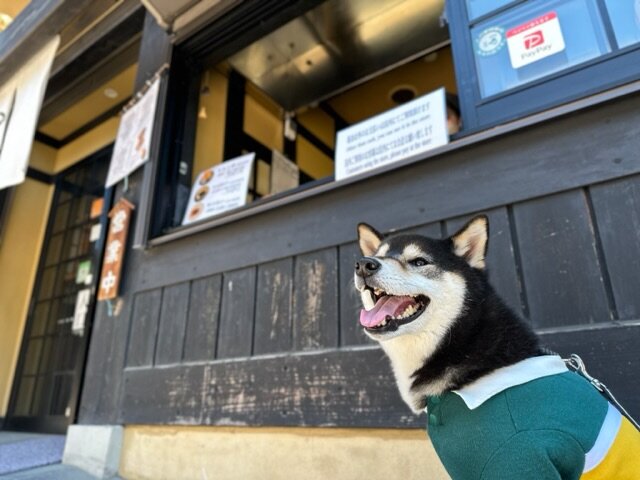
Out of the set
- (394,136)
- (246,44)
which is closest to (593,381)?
(394,136)

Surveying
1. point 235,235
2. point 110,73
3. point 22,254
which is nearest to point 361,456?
point 235,235

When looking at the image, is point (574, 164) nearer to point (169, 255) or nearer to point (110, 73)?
point (169, 255)

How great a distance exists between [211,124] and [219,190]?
3.65ft

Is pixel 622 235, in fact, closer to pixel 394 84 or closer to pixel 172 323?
pixel 172 323

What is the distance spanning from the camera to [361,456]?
1.79 meters

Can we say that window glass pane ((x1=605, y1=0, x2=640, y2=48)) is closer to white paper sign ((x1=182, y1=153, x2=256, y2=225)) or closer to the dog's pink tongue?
the dog's pink tongue

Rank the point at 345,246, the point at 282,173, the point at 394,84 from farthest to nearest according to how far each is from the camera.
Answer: the point at 394,84 < the point at 282,173 < the point at 345,246

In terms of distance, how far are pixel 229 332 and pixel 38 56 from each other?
2.85 m

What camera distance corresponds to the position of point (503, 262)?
1676mm

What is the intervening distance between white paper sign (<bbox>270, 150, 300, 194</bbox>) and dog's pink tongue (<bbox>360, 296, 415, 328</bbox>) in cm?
296

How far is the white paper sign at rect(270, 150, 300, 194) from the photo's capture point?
4.23 m

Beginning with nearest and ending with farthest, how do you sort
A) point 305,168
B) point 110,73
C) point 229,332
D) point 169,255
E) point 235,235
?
point 229,332 < point 235,235 < point 169,255 < point 110,73 < point 305,168

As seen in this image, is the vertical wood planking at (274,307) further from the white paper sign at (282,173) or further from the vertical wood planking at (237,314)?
the white paper sign at (282,173)

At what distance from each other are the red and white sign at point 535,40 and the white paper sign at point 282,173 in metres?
2.64
